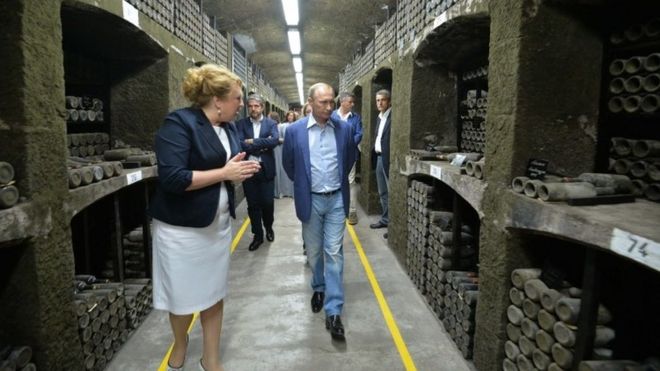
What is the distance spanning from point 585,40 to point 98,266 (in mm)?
4673

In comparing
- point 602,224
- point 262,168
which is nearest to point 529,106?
point 602,224

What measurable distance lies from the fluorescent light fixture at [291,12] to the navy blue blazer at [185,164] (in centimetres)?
659

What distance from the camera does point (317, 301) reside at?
4.11m

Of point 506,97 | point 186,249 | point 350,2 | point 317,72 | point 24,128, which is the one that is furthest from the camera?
point 317,72

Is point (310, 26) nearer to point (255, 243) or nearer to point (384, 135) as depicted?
point (384, 135)

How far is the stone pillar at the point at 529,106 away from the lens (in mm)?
2574

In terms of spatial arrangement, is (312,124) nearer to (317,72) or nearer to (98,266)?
(98,266)

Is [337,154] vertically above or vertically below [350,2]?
below

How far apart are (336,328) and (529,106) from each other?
7.31 feet

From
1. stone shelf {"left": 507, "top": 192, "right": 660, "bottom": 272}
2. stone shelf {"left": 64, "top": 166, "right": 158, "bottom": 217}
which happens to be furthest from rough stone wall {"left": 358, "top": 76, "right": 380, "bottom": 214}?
stone shelf {"left": 507, "top": 192, "right": 660, "bottom": 272}

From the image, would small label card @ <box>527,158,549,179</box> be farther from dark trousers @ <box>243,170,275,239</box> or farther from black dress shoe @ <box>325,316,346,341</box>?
dark trousers @ <box>243,170,275,239</box>

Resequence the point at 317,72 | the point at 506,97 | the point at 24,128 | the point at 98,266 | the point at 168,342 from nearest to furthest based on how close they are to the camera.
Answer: the point at 24,128 → the point at 506,97 → the point at 168,342 → the point at 98,266 → the point at 317,72

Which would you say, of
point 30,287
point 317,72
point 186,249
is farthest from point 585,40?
point 317,72

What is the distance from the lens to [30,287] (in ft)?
8.01
